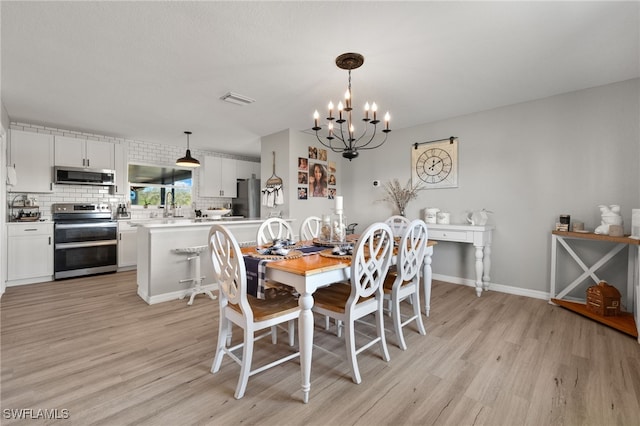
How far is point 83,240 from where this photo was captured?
4.50m

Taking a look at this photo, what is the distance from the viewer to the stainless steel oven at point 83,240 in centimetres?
431

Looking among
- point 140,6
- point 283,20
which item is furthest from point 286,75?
point 140,6

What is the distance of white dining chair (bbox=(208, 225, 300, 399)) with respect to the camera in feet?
5.53

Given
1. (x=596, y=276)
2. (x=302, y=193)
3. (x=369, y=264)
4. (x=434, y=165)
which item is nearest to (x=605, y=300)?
(x=596, y=276)

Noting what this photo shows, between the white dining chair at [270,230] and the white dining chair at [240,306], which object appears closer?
the white dining chair at [240,306]

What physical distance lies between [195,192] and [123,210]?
1414 mm

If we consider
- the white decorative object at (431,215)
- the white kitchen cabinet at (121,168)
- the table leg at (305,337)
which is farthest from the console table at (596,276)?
the white kitchen cabinet at (121,168)

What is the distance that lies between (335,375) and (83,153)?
17.3 feet

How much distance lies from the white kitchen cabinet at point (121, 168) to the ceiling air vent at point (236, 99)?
2.96m

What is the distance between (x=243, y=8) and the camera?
183cm

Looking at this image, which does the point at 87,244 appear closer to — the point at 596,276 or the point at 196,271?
the point at 196,271

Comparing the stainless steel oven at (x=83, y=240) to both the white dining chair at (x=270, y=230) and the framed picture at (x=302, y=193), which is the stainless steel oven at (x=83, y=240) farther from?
the white dining chair at (x=270, y=230)

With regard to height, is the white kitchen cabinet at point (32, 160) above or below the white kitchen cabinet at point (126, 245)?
above

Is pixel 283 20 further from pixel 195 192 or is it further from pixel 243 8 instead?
pixel 195 192
